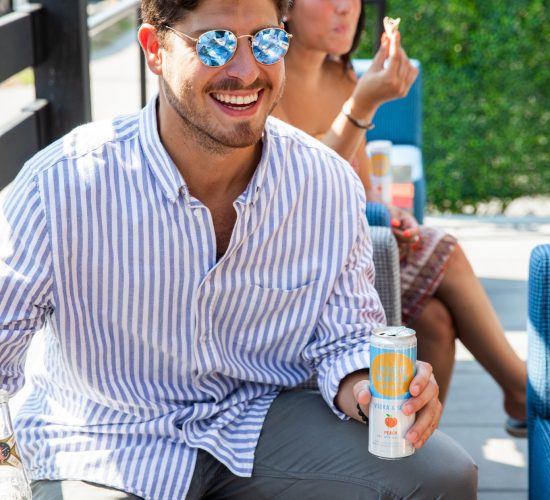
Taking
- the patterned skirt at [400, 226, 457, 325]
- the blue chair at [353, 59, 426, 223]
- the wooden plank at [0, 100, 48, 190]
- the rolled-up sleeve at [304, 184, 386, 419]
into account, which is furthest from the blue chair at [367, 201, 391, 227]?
the blue chair at [353, 59, 426, 223]

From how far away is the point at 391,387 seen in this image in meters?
1.83

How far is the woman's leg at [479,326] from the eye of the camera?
3211 mm

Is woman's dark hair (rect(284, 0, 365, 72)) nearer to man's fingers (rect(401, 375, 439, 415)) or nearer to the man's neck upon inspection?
the man's neck

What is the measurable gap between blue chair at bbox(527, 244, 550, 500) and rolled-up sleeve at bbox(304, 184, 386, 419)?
42 cm

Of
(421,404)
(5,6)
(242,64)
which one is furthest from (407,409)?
(5,6)

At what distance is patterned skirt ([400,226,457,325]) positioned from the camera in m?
3.14

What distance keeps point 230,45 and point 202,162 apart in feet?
0.85

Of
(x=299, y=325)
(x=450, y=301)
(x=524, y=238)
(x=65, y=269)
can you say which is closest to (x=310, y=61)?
(x=450, y=301)

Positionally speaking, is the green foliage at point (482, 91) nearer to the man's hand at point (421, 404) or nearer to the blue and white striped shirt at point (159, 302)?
the blue and white striped shirt at point (159, 302)

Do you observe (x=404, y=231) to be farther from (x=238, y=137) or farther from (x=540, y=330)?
(x=238, y=137)

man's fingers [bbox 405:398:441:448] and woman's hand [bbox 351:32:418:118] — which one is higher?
woman's hand [bbox 351:32:418:118]

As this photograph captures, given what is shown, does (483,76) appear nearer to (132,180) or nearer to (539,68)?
(539,68)

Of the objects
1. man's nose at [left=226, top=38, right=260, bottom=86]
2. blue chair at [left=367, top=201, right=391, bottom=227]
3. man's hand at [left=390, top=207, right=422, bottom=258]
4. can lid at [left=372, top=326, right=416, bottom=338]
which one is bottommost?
man's hand at [left=390, top=207, right=422, bottom=258]

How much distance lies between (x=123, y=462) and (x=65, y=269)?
15.9 inches
